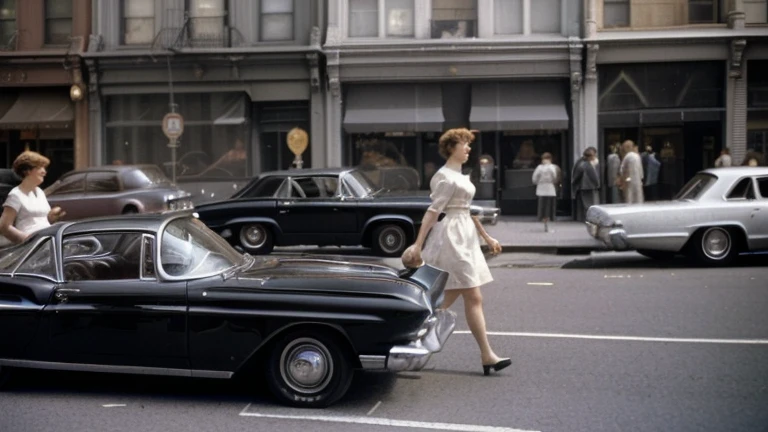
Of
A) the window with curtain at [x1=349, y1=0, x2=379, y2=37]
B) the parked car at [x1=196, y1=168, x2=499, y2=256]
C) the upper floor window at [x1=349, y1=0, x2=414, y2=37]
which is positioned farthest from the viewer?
the window with curtain at [x1=349, y1=0, x2=379, y2=37]

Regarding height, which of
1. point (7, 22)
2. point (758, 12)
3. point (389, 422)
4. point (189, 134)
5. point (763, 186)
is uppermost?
point (7, 22)

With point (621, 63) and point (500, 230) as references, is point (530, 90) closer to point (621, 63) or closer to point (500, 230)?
point (621, 63)

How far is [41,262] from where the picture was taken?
23.9 feet

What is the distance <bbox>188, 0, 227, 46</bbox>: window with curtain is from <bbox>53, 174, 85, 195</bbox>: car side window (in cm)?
672

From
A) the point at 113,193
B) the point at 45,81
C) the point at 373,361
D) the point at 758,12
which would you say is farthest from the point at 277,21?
the point at 373,361

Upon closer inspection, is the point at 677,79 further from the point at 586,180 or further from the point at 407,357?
the point at 407,357

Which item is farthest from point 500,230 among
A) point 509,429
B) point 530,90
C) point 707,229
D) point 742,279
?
point 509,429

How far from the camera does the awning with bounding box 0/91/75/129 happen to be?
2567 centimetres

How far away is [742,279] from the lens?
508 inches

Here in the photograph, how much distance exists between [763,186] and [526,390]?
9.28m

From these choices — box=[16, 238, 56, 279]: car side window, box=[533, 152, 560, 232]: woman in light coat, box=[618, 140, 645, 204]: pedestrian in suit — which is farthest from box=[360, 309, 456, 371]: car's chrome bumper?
box=[618, 140, 645, 204]: pedestrian in suit

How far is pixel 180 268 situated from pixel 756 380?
443 cm

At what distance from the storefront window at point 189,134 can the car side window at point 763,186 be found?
13.8 meters

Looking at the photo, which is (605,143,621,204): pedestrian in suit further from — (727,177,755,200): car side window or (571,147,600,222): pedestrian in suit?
(727,177,755,200): car side window
